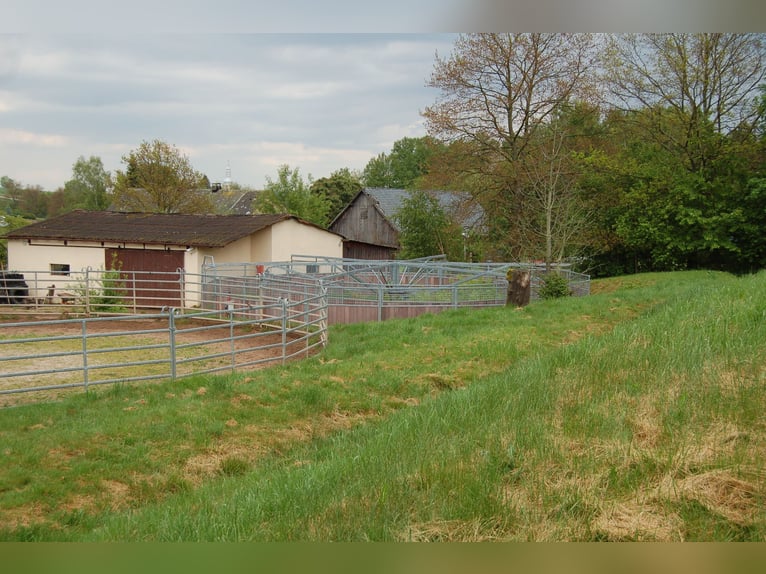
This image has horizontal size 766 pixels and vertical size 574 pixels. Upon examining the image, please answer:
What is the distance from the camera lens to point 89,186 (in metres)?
41.1

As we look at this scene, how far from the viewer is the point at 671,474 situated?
3041 millimetres

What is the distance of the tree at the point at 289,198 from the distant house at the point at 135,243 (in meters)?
16.3

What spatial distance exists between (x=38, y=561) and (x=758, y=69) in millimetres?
24671

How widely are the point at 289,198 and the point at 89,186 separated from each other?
13321 mm

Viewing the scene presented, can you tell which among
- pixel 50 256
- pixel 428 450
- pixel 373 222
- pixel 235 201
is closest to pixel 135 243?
pixel 50 256

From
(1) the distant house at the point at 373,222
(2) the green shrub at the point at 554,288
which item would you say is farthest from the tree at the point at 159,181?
(2) the green shrub at the point at 554,288

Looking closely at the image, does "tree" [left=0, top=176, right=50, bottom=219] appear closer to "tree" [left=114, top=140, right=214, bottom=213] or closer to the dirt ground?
the dirt ground

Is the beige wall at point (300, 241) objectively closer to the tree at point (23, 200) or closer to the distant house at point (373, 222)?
the distant house at point (373, 222)

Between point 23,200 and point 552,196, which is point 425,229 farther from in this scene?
point 23,200

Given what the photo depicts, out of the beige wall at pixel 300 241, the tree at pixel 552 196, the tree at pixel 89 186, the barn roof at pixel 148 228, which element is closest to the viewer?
the tree at pixel 552 196

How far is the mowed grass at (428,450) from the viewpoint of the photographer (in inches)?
111

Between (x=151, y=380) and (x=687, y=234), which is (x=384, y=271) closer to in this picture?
(x=151, y=380)

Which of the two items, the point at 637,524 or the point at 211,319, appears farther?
the point at 211,319

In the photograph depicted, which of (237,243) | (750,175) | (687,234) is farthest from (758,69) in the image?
(237,243)
